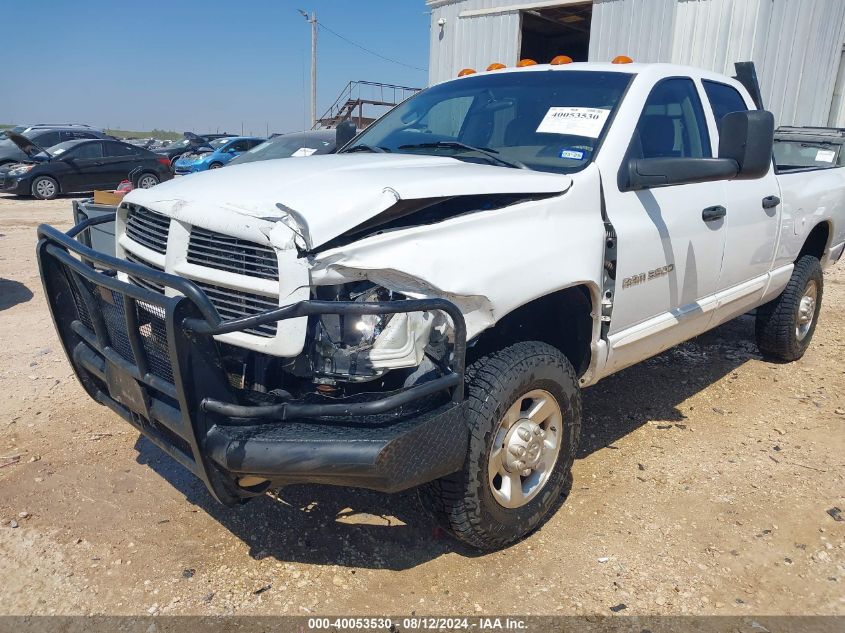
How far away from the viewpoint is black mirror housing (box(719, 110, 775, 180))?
10.1 feet

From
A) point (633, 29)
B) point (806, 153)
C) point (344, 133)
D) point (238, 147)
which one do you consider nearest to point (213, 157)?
point (238, 147)

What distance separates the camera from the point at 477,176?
2.72 m

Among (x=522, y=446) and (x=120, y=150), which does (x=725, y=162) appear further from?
(x=120, y=150)

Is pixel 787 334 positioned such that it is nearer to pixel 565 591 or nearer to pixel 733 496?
pixel 733 496

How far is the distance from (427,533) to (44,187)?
53.8 ft

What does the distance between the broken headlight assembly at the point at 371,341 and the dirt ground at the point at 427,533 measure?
3.04 feet

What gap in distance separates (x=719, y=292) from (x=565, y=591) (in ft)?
6.98

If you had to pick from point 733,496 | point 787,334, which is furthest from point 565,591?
point 787,334

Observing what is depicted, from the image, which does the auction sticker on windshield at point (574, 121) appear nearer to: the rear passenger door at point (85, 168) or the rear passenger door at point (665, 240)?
the rear passenger door at point (665, 240)

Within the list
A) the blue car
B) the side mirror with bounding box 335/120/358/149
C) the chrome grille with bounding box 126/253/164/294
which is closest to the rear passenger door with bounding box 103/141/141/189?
the blue car

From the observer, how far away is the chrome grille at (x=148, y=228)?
2666 mm

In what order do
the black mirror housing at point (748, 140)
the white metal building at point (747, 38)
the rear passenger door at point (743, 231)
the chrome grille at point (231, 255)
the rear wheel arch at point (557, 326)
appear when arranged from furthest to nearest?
the white metal building at point (747, 38) → the rear passenger door at point (743, 231) → the black mirror housing at point (748, 140) → the rear wheel arch at point (557, 326) → the chrome grille at point (231, 255)

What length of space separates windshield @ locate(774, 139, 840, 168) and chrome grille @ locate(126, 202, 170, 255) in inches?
300

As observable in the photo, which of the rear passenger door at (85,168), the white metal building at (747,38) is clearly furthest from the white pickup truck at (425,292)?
the rear passenger door at (85,168)
